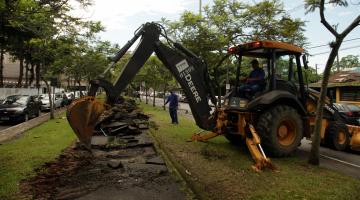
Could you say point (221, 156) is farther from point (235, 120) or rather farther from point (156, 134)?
point (156, 134)

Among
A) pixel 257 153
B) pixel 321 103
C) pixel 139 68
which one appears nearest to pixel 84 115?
pixel 139 68

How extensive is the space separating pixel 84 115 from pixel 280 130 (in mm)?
5125

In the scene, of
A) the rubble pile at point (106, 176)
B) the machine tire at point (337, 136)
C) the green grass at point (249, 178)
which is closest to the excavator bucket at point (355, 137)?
the machine tire at point (337, 136)

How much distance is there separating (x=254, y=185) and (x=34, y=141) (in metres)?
7.94

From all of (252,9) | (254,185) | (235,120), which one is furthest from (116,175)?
(252,9)

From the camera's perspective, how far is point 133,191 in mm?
7004

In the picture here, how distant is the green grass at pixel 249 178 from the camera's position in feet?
21.9

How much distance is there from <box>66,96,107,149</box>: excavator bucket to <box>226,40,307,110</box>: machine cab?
153 inches

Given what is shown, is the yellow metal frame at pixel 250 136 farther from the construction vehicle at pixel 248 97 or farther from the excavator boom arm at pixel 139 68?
the excavator boom arm at pixel 139 68

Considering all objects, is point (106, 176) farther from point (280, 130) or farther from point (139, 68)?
point (280, 130)

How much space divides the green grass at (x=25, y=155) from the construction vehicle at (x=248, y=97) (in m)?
2.04

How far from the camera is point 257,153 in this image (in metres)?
8.91

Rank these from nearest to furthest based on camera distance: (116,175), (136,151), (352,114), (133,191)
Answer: (133,191), (116,175), (136,151), (352,114)

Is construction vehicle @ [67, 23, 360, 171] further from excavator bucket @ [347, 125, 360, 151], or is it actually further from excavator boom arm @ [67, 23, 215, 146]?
excavator bucket @ [347, 125, 360, 151]
